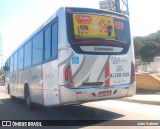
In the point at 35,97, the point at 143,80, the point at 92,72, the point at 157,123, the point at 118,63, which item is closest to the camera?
the point at 157,123

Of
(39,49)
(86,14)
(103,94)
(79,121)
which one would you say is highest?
(86,14)

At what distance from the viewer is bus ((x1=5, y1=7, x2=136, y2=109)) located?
8.86 meters

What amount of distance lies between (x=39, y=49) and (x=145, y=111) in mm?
4332

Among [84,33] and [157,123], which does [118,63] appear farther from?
[157,123]

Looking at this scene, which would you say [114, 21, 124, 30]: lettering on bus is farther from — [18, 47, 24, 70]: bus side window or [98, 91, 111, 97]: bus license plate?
[18, 47, 24, 70]: bus side window

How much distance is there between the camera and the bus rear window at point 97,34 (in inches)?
356

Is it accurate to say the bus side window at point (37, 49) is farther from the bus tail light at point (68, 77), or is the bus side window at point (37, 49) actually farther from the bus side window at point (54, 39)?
the bus tail light at point (68, 77)

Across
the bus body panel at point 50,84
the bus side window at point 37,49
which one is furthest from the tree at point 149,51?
the bus body panel at point 50,84

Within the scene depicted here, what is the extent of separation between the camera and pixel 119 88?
959cm

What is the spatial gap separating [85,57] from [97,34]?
2.79ft

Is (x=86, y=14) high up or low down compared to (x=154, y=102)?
up

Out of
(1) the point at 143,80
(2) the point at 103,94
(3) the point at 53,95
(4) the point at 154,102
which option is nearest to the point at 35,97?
(3) the point at 53,95

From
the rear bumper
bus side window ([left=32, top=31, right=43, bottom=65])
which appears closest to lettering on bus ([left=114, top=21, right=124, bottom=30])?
the rear bumper

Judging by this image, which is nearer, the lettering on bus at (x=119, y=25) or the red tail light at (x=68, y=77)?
the red tail light at (x=68, y=77)
